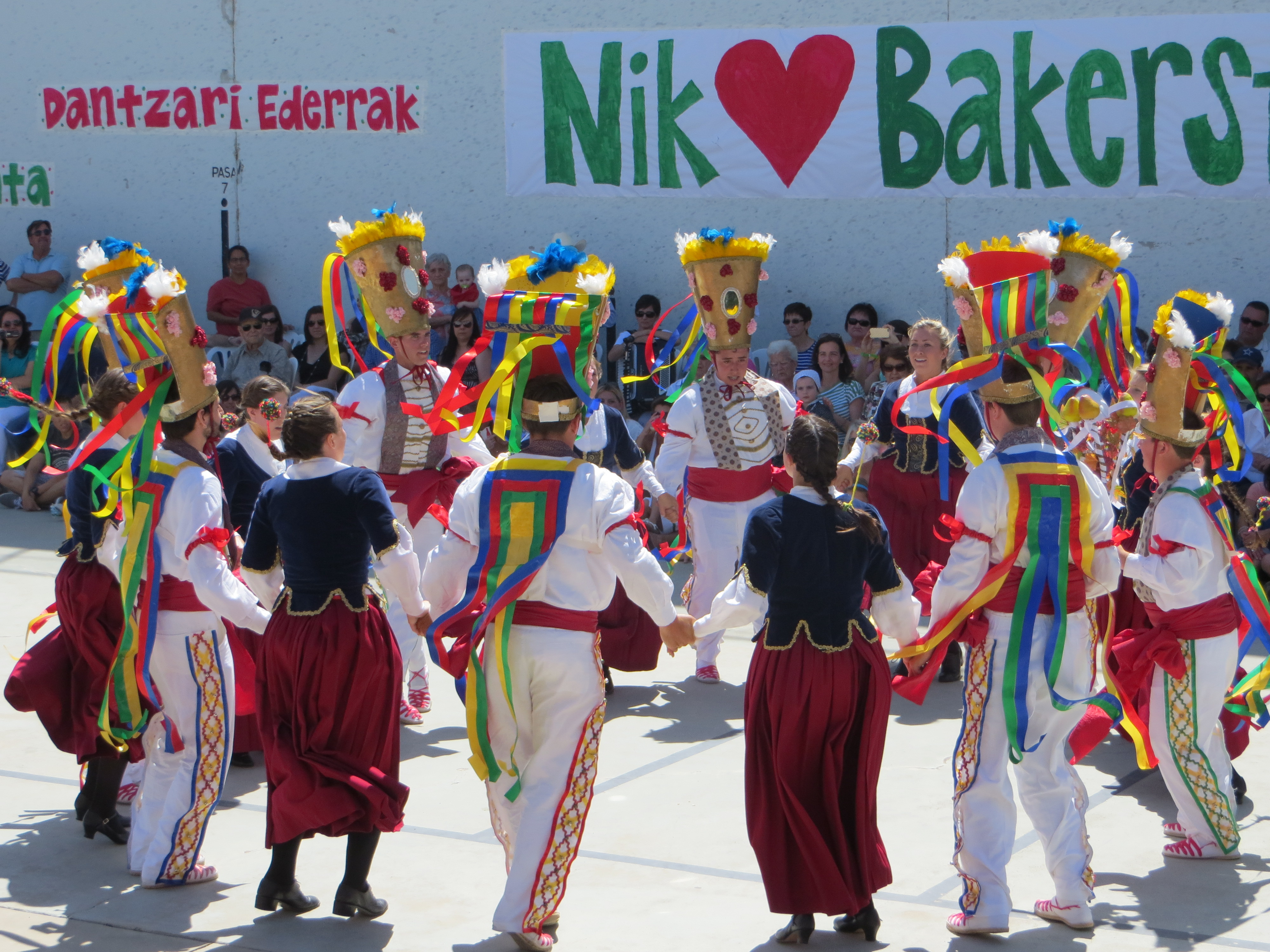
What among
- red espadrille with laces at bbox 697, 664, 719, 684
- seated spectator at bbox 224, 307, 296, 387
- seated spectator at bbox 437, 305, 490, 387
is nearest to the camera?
red espadrille with laces at bbox 697, 664, 719, 684

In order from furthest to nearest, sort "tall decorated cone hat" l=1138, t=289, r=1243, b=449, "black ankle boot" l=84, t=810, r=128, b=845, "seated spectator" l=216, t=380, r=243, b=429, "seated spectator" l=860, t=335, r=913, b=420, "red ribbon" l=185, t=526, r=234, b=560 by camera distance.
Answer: "seated spectator" l=216, t=380, r=243, b=429
"seated spectator" l=860, t=335, r=913, b=420
"black ankle boot" l=84, t=810, r=128, b=845
"tall decorated cone hat" l=1138, t=289, r=1243, b=449
"red ribbon" l=185, t=526, r=234, b=560

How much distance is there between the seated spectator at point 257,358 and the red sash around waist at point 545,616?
26.1 ft

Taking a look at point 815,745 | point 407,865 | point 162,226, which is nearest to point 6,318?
point 162,226

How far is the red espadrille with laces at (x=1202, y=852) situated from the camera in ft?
15.5

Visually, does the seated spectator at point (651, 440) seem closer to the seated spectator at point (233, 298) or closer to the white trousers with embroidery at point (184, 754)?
the seated spectator at point (233, 298)

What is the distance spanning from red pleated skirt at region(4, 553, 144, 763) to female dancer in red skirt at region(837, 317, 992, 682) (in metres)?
3.22

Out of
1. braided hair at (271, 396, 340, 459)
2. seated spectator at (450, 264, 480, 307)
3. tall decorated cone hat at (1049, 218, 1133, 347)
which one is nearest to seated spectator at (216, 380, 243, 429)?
seated spectator at (450, 264, 480, 307)

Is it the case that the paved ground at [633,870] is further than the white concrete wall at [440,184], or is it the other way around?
the white concrete wall at [440,184]

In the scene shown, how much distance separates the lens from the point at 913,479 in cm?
692

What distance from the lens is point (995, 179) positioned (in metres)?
10.5

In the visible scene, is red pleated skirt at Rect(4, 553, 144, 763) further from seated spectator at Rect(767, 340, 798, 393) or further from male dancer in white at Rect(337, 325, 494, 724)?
seated spectator at Rect(767, 340, 798, 393)

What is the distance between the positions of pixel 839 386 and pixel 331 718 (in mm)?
6139

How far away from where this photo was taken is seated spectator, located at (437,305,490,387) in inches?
439

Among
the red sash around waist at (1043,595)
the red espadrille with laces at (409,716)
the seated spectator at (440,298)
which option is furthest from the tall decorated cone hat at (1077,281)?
the seated spectator at (440,298)
